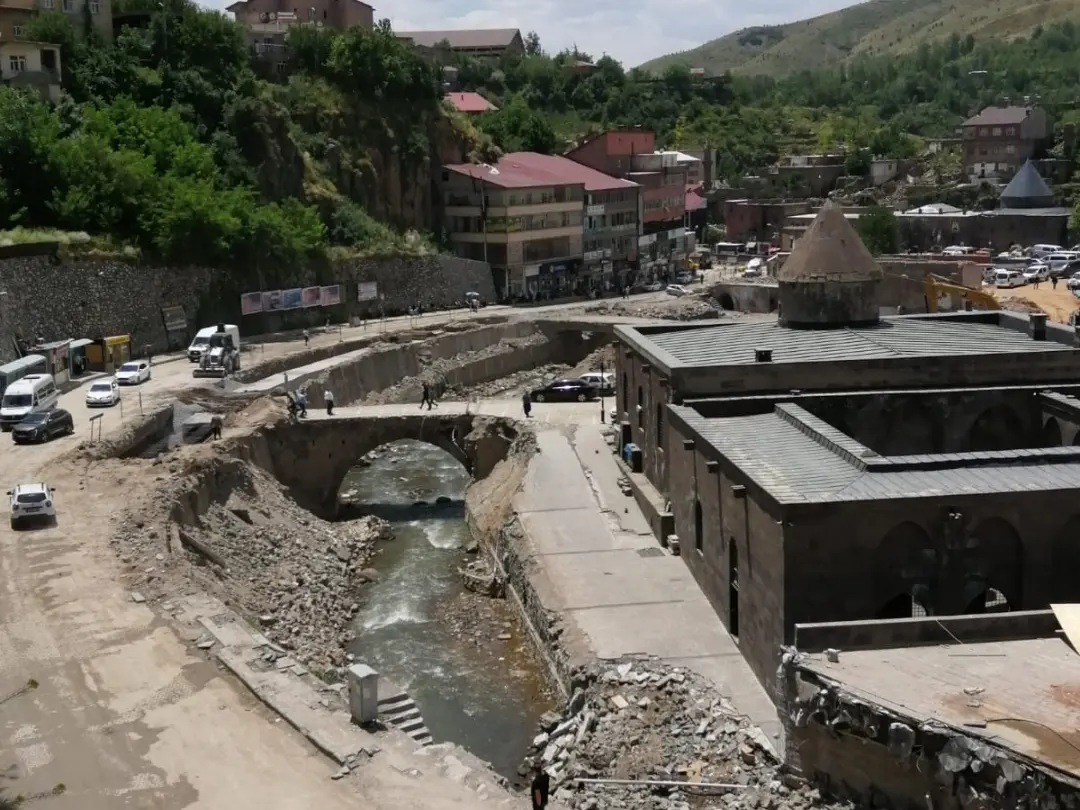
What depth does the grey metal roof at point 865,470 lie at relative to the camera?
2753 cm

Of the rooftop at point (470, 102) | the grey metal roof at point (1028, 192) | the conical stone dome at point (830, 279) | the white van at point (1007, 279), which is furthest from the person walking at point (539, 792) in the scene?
the rooftop at point (470, 102)

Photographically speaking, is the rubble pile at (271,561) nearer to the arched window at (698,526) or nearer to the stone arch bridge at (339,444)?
the stone arch bridge at (339,444)

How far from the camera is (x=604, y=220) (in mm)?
103688

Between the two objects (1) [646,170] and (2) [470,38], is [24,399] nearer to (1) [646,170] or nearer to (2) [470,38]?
(1) [646,170]

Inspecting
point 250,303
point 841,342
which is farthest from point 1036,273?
point 841,342

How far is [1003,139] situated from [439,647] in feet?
382

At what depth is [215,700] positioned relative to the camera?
26.7m

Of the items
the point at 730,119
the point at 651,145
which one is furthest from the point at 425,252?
the point at 730,119

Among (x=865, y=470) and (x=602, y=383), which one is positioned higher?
(x=865, y=470)

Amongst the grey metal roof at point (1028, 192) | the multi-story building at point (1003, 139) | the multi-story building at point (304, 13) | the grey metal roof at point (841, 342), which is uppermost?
the multi-story building at point (304, 13)

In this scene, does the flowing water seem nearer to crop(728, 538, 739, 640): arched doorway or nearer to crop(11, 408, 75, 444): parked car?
crop(728, 538, 739, 640): arched doorway

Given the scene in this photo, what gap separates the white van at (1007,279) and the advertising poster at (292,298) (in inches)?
1942

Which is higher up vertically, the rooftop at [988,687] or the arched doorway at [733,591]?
the rooftop at [988,687]

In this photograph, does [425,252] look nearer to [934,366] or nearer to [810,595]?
[934,366]
